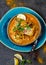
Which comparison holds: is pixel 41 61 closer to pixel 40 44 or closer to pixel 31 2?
pixel 40 44

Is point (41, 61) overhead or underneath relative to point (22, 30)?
underneath

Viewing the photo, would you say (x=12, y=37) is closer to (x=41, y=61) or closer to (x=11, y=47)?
(x=11, y=47)

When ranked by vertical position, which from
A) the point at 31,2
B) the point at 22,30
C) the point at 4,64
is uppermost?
the point at 31,2

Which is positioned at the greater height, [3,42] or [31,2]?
[31,2]

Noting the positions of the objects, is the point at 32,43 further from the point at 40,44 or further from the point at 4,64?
the point at 4,64

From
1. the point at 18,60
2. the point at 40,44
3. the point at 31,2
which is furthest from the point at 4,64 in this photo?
the point at 31,2

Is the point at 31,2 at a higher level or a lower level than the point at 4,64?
higher

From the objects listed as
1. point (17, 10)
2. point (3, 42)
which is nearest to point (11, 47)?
point (3, 42)
